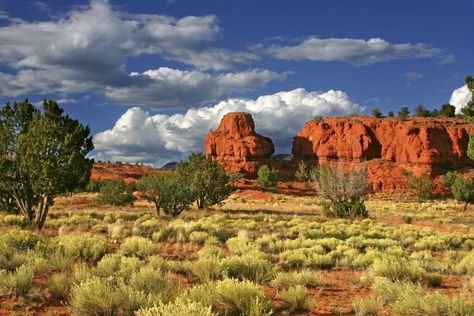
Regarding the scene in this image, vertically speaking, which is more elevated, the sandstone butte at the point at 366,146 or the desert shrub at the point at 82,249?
the sandstone butte at the point at 366,146

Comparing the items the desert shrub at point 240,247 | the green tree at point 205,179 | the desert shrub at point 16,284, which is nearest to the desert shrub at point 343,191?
the green tree at point 205,179

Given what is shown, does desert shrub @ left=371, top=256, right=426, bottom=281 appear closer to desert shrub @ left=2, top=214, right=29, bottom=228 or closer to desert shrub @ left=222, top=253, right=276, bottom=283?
desert shrub @ left=222, top=253, right=276, bottom=283

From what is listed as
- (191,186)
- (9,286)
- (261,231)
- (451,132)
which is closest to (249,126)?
(451,132)

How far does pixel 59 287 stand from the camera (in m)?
8.64

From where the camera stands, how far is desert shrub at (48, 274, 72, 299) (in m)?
8.63

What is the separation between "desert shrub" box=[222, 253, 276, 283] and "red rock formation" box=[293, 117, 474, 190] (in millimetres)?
83509

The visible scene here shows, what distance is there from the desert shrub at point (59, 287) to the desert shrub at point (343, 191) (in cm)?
2802

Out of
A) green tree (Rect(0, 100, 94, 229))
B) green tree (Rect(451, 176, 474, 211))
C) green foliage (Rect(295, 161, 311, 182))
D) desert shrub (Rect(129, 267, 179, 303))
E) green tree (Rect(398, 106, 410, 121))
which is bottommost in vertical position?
green tree (Rect(451, 176, 474, 211))

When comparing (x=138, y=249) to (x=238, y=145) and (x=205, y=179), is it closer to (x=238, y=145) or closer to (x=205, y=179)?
(x=205, y=179)

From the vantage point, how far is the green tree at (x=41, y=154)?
2047cm

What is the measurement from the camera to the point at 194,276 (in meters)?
10.8

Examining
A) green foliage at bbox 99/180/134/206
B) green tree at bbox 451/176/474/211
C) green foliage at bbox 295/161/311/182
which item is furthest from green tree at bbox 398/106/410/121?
green foliage at bbox 99/180/134/206

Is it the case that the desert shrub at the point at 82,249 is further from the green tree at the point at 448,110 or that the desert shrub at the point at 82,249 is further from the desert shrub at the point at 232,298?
the green tree at the point at 448,110

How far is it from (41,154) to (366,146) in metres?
93.3
